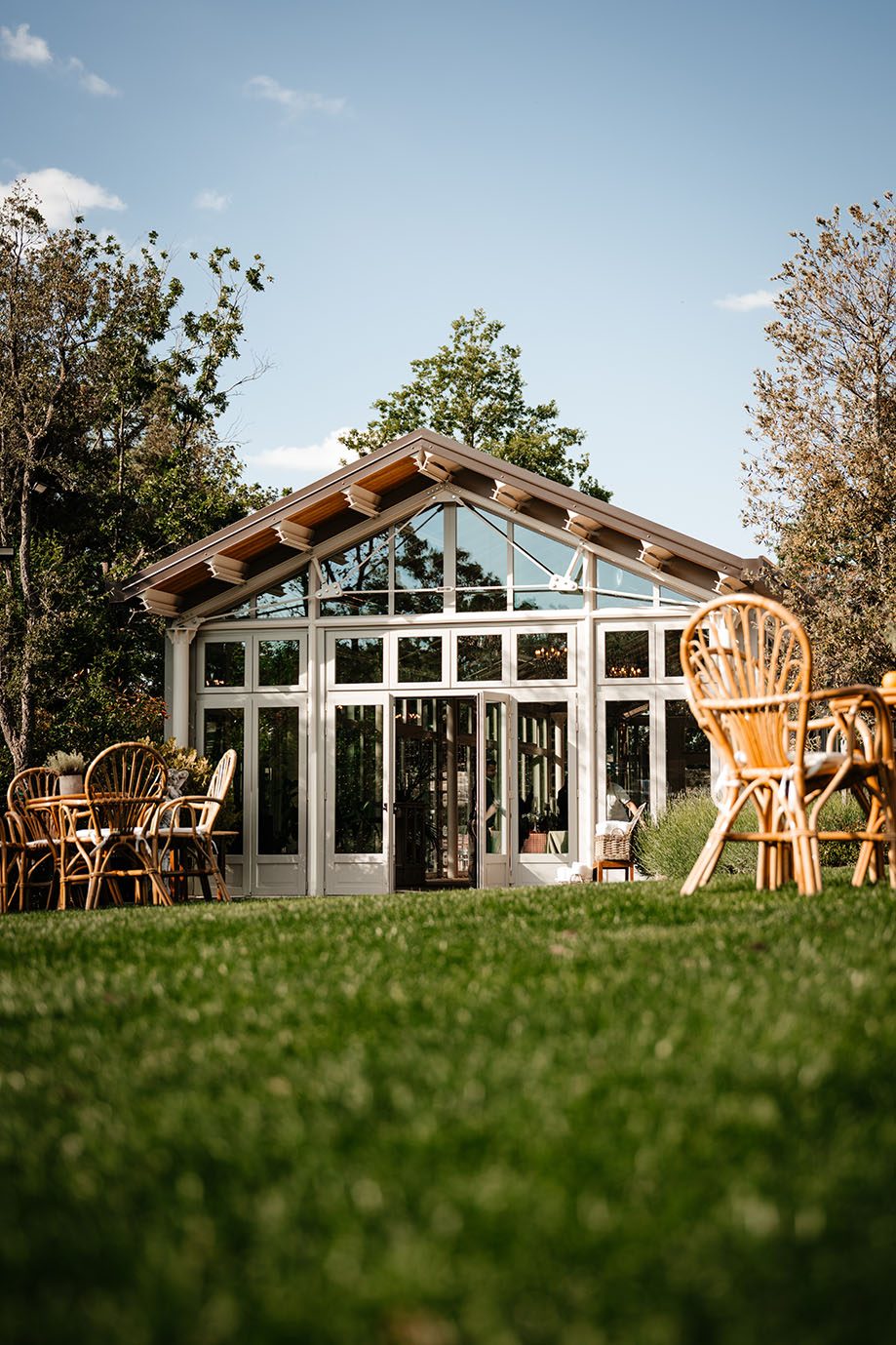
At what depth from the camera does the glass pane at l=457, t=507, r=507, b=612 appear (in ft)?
45.3

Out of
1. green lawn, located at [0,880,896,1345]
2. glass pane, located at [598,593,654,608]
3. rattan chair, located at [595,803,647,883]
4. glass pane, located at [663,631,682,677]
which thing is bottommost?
rattan chair, located at [595,803,647,883]

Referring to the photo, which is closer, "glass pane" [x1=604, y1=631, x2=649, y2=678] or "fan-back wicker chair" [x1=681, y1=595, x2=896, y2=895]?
"fan-back wicker chair" [x1=681, y1=595, x2=896, y2=895]

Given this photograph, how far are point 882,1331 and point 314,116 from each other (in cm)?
1567

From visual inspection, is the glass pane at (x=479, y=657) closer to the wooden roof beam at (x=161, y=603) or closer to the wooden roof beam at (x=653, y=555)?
the wooden roof beam at (x=653, y=555)

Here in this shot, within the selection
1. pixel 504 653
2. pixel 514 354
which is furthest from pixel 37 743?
pixel 514 354

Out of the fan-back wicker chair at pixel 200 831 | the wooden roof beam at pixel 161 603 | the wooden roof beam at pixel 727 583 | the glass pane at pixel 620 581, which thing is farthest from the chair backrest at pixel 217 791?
the wooden roof beam at pixel 727 583

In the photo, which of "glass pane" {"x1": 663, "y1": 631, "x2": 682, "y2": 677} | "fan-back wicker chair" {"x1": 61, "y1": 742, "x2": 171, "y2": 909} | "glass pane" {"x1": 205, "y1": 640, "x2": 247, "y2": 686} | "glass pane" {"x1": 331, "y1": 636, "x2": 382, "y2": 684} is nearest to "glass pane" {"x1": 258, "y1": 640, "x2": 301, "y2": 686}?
"glass pane" {"x1": 205, "y1": 640, "x2": 247, "y2": 686}

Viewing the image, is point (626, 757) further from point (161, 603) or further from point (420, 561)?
point (161, 603)

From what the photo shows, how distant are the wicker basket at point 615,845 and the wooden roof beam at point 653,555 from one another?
291cm

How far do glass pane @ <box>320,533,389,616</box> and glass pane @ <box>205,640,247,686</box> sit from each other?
1146mm

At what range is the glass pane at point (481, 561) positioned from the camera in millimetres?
13812

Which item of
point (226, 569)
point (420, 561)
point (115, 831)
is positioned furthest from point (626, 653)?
point (115, 831)

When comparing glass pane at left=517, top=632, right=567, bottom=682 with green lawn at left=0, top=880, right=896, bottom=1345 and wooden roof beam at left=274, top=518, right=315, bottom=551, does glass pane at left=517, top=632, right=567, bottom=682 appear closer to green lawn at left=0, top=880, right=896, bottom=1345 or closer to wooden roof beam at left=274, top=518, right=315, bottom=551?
wooden roof beam at left=274, top=518, right=315, bottom=551

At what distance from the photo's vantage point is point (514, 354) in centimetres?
2895
